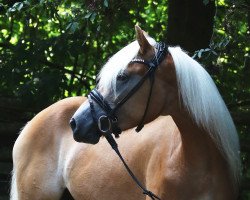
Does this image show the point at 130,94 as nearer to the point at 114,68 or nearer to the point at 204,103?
the point at 114,68

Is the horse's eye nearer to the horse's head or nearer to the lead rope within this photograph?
the horse's head

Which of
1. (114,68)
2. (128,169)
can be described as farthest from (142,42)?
(128,169)

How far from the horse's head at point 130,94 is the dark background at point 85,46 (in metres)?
1.48

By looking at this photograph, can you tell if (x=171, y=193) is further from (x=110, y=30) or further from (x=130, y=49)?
(x=110, y=30)

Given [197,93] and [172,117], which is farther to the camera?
[172,117]

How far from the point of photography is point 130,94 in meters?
3.45

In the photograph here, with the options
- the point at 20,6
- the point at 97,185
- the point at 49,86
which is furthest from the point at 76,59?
the point at 97,185

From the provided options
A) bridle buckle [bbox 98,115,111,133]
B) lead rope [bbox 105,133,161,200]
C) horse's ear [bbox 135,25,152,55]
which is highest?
horse's ear [bbox 135,25,152,55]

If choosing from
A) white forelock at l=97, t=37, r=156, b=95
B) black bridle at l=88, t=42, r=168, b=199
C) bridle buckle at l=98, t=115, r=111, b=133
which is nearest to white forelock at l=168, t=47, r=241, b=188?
black bridle at l=88, t=42, r=168, b=199

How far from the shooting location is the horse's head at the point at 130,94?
11.3 ft

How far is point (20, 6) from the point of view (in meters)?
4.95

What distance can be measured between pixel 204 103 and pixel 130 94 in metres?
0.40

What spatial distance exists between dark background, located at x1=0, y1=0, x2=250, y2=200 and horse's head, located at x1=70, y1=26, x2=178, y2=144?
1.48m

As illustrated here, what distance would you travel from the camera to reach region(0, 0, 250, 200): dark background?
17.4ft
